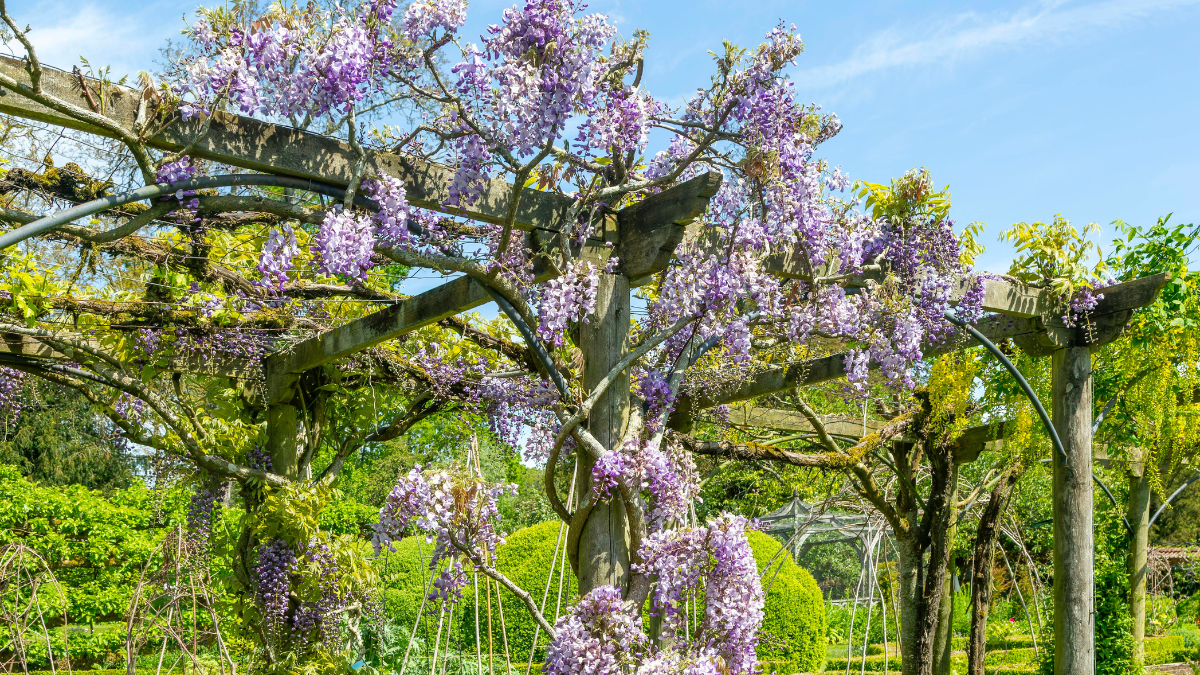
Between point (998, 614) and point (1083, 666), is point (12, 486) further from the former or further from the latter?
point (998, 614)

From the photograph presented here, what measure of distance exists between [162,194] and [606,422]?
4.50ft

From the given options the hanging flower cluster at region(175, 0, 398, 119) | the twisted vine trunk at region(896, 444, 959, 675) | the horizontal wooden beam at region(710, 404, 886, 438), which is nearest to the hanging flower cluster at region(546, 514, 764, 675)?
the hanging flower cluster at region(175, 0, 398, 119)

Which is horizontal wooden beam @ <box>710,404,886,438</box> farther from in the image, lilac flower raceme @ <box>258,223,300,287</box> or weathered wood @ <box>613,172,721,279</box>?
lilac flower raceme @ <box>258,223,300,287</box>

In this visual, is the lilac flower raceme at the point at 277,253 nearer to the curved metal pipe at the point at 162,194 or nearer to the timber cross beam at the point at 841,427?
the curved metal pipe at the point at 162,194

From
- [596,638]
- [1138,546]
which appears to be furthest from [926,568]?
[1138,546]

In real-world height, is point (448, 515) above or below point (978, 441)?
below

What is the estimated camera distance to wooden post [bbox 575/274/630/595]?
2.48 metres

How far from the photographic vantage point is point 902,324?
3.32 meters

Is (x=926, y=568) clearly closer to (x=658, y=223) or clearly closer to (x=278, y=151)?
(x=658, y=223)

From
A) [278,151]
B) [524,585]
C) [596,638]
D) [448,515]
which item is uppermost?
[278,151]

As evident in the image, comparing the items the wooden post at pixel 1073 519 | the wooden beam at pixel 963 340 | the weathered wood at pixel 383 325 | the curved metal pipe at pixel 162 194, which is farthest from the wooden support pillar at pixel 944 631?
the curved metal pipe at pixel 162 194

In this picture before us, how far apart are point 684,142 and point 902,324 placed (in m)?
1.17

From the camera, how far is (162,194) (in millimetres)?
2205

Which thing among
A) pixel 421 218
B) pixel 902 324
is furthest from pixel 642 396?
pixel 902 324
